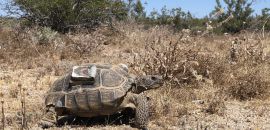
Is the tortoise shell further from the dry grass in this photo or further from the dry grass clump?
the dry grass clump

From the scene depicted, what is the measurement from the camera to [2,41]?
12.4 metres

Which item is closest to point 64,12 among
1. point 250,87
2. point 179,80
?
point 179,80

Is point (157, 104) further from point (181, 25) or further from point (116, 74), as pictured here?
point (181, 25)

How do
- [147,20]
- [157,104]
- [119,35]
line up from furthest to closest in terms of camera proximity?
1. [147,20]
2. [119,35]
3. [157,104]

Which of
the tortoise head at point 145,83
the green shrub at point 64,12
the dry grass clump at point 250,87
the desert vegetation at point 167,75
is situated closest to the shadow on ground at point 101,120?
the desert vegetation at point 167,75

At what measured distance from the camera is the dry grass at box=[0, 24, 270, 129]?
5789mm

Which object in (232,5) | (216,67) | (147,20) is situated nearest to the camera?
(216,67)

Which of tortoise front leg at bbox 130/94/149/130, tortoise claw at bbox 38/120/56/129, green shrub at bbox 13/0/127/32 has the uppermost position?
green shrub at bbox 13/0/127/32

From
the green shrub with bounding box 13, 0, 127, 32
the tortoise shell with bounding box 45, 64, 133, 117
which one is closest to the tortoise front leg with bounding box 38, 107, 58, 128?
the tortoise shell with bounding box 45, 64, 133, 117

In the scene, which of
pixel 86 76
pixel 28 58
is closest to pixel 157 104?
pixel 86 76

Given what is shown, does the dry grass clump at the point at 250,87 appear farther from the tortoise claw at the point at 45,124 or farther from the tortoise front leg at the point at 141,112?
the tortoise claw at the point at 45,124

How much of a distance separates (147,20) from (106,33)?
29.5ft

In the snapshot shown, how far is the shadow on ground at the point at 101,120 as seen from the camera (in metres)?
5.57

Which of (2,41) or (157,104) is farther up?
(2,41)
